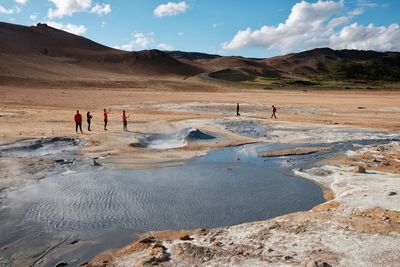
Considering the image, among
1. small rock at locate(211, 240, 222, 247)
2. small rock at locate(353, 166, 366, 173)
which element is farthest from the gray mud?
small rock at locate(353, 166, 366, 173)

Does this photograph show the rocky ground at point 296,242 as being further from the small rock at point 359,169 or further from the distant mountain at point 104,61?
the distant mountain at point 104,61

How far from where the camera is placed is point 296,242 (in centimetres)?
934

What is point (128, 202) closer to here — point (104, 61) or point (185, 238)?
point (185, 238)

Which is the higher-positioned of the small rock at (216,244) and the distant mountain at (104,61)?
the distant mountain at (104,61)

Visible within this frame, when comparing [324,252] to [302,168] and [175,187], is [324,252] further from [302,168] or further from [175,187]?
[302,168]

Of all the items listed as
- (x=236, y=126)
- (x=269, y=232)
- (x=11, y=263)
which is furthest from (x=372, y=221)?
(x=236, y=126)

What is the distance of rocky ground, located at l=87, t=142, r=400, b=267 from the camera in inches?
335

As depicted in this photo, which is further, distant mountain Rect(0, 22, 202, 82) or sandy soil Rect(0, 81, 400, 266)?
distant mountain Rect(0, 22, 202, 82)

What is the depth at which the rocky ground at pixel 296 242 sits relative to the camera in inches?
335

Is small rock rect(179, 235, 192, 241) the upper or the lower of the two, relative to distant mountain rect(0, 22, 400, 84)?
lower

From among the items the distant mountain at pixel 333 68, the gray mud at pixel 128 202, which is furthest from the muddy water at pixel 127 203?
the distant mountain at pixel 333 68

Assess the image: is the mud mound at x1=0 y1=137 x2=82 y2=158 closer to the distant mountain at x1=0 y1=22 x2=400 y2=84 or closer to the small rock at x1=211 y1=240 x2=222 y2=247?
the small rock at x1=211 y1=240 x2=222 y2=247

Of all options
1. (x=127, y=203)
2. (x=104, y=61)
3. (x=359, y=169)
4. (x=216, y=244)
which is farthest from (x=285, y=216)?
(x=104, y=61)

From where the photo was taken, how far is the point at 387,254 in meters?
8.63
